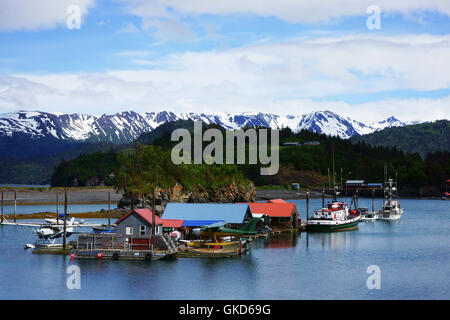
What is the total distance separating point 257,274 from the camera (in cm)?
6694

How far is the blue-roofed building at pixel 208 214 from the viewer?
95275mm

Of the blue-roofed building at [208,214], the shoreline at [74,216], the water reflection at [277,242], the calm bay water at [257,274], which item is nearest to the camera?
the calm bay water at [257,274]

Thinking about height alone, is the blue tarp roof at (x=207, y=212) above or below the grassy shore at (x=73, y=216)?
above

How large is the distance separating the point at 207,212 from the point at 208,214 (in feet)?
2.68

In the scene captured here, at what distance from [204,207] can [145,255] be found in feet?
88.7

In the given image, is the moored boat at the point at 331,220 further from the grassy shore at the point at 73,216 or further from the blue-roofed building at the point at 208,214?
the grassy shore at the point at 73,216

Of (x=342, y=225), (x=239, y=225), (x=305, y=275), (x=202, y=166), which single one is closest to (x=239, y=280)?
(x=305, y=275)

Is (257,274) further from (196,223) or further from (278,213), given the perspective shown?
(278,213)

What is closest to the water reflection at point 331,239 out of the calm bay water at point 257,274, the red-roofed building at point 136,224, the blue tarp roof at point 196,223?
the calm bay water at point 257,274

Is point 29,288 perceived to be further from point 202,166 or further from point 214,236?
point 202,166

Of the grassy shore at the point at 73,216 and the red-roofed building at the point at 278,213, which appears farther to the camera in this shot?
the grassy shore at the point at 73,216

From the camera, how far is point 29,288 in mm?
60125

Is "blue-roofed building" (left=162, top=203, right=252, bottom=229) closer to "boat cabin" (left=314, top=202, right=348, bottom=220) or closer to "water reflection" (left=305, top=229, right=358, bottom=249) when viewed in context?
"water reflection" (left=305, top=229, right=358, bottom=249)

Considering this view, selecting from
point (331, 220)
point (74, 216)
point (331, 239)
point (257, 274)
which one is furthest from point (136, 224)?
point (74, 216)
